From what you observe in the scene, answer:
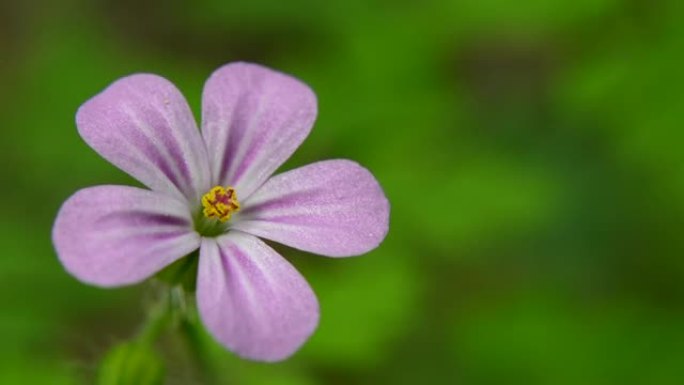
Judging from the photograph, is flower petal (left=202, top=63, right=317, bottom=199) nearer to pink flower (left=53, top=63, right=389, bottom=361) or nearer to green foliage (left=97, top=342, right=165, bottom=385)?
pink flower (left=53, top=63, right=389, bottom=361)

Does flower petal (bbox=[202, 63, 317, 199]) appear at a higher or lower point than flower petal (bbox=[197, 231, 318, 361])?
higher

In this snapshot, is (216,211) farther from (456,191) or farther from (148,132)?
(456,191)

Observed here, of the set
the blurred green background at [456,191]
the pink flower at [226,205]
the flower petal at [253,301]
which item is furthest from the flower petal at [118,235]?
the blurred green background at [456,191]

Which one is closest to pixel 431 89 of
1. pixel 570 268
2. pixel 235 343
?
pixel 570 268

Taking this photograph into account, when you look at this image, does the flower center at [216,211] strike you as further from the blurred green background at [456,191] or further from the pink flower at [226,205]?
the blurred green background at [456,191]

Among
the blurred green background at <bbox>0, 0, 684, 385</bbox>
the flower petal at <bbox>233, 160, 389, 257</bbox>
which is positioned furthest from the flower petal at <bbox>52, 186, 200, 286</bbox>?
the blurred green background at <bbox>0, 0, 684, 385</bbox>

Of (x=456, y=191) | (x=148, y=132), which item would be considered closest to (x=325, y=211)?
(x=148, y=132)

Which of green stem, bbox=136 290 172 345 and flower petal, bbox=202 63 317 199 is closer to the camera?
flower petal, bbox=202 63 317 199
